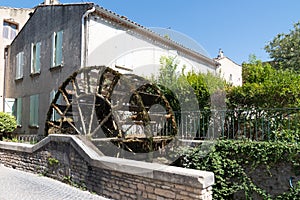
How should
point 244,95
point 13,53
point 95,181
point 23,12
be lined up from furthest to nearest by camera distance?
point 23,12, point 13,53, point 244,95, point 95,181

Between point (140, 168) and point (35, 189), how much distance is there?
2.65 meters

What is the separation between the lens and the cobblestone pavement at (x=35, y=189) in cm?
499

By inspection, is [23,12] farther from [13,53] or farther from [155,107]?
[155,107]

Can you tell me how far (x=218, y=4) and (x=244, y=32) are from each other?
6.08 ft

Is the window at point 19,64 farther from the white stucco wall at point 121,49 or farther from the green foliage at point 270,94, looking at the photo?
the green foliage at point 270,94

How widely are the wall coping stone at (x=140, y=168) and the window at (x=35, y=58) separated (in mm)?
5684

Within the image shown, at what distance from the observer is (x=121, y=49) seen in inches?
399

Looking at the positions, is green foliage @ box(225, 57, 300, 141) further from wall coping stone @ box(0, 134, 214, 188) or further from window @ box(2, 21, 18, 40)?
window @ box(2, 21, 18, 40)

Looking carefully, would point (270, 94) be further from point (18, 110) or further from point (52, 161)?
point (18, 110)

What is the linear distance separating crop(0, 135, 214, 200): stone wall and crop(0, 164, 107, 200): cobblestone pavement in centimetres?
20

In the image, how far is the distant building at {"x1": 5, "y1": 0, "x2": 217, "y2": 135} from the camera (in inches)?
363

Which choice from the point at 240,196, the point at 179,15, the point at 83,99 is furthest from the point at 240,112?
the point at 83,99

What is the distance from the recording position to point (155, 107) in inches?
332

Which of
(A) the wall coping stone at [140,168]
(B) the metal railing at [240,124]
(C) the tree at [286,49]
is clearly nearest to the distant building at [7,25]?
(A) the wall coping stone at [140,168]
